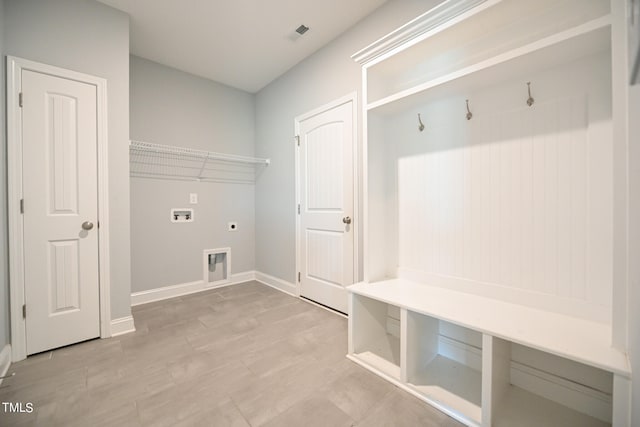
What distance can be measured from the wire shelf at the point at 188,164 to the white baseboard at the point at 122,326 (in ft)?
5.08

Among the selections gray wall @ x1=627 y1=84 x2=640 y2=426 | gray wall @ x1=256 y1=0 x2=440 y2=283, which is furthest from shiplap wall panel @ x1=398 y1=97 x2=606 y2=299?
gray wall @ x1=256 y1=0 x2=440 y2=283

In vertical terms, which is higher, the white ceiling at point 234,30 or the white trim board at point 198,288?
the white ceiling at point 234,30

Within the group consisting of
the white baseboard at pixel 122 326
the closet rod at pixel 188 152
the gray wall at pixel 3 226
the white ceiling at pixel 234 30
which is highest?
the white ceiling at pixel 234 30

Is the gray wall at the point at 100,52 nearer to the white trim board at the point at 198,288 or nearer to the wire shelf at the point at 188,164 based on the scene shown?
the wire shelf at the point at 188,164

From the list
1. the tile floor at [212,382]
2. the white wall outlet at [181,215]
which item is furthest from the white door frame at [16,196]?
the white wall outlet at [181,215]

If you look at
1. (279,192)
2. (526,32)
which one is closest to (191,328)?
(279,192)

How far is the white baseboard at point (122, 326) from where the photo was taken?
216 cm

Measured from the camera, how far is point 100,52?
6.91ft

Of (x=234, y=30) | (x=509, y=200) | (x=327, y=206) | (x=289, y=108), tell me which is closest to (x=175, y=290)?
(x=327, y=206)

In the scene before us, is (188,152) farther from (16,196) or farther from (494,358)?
(494,358)

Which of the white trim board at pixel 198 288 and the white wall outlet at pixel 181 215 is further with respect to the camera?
the white wall outlet at pixel 181 215

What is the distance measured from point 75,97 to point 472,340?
11.0ft

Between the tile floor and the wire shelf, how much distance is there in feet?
5.50

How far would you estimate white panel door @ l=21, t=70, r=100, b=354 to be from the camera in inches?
72.6
